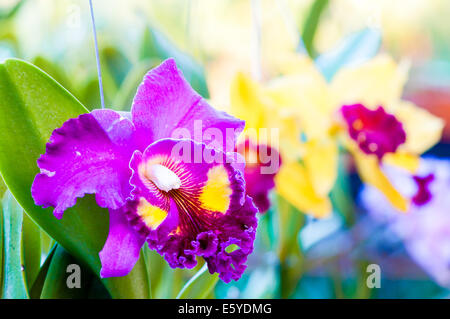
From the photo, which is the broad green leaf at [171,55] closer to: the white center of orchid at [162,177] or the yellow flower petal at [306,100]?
the yellow flower petal at [306,100]

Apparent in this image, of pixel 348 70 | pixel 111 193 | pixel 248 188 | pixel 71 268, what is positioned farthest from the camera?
pixel 348 70

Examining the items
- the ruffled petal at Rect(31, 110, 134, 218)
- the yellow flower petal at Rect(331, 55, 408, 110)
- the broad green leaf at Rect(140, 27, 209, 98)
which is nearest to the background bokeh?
the broad green leaf at Rect(140, 27, 209, 98)

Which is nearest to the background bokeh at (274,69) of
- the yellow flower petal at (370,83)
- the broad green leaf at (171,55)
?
the broad green leaf at (171,55)

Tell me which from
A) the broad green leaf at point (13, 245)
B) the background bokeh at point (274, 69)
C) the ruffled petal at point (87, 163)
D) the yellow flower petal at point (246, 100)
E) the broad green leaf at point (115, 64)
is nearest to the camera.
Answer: the ruffled petal at point (87, 163)

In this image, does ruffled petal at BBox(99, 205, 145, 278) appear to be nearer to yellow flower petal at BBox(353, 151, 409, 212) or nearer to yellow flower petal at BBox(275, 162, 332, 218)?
yellow flower petal at BBox(275, 162, 332, 218)

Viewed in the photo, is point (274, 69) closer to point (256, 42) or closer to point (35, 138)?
point (256, 42)

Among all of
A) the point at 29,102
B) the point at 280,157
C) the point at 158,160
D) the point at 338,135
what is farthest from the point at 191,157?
the point at 338,135
